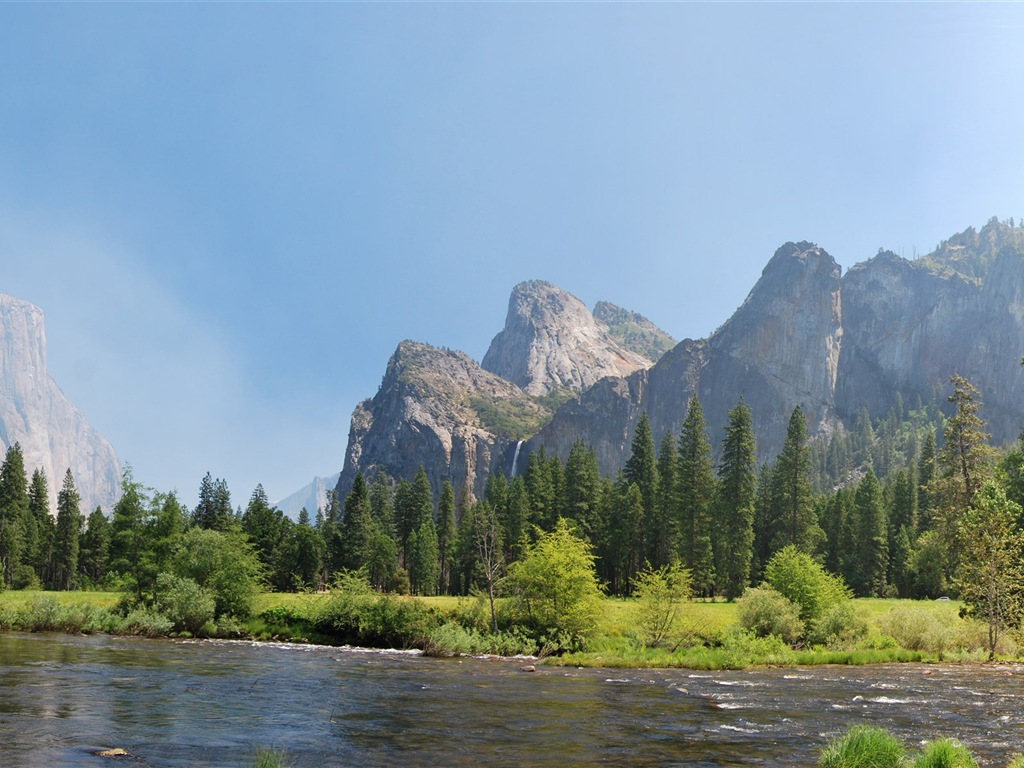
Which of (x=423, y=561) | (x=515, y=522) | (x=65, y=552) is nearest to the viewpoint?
(x=515, y=522)

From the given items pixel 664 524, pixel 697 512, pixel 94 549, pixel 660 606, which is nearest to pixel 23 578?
pixel 94 549

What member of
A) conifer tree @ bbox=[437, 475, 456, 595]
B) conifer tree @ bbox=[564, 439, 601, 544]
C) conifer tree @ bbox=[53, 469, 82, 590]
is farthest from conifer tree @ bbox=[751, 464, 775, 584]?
conifer tree @ bbox=[53, 469, 82, 590]

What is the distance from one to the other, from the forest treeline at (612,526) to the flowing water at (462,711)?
2383 cm

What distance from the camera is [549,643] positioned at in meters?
45.5

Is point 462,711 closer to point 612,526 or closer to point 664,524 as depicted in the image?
point 664,524

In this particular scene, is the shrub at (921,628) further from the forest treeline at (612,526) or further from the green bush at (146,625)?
the green bush at (146,625)

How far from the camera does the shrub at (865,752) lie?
53.3ft

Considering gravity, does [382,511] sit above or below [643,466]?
below

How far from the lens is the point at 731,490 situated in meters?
81.2

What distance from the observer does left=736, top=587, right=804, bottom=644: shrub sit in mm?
45094

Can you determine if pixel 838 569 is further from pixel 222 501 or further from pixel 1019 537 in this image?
pixel 222 501

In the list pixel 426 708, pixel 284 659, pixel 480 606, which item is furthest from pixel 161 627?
pixel 426 708

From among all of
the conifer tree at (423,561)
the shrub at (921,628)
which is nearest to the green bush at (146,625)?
the shrub at (921,628)

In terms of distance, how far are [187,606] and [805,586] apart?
134 ft
